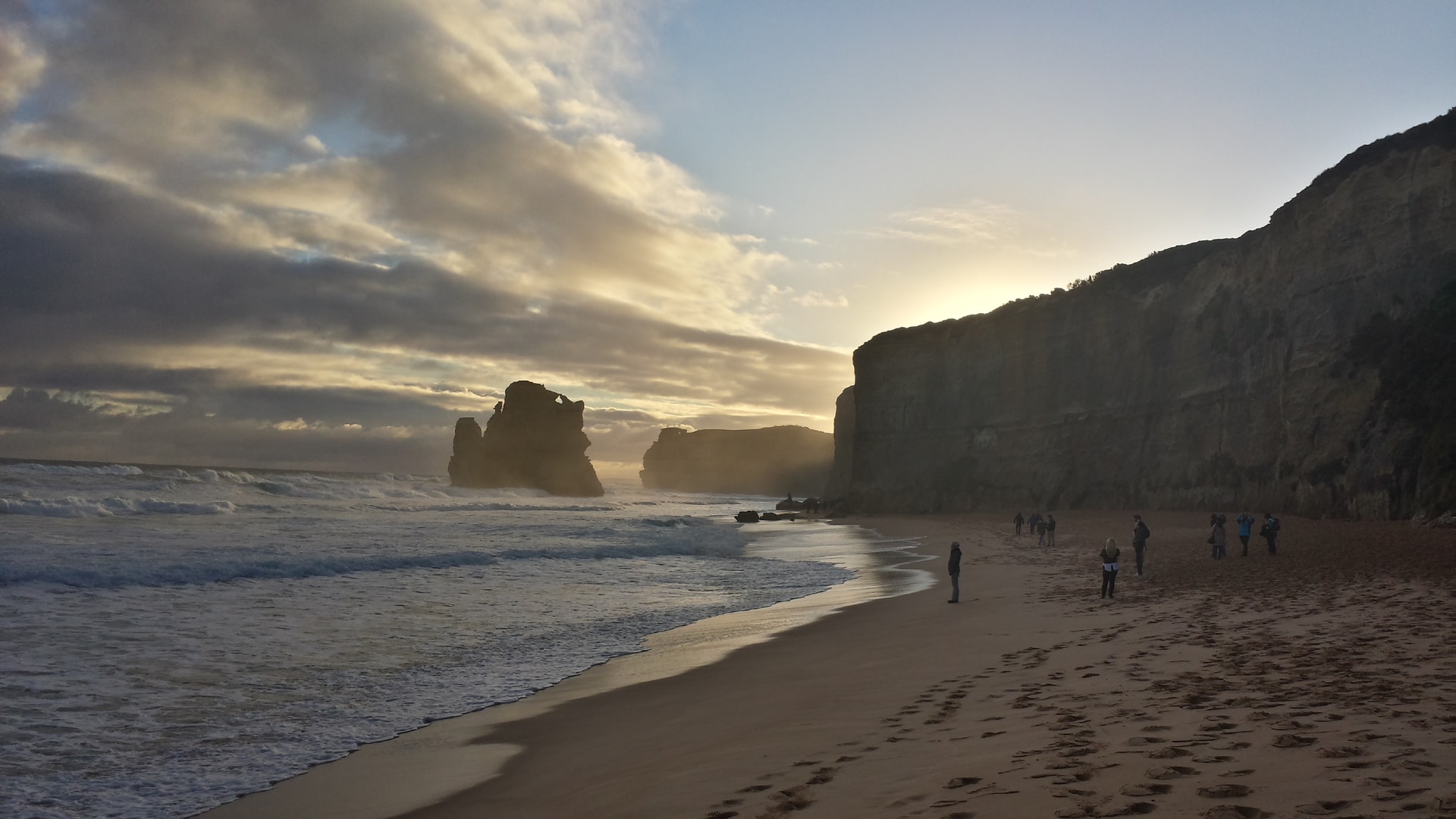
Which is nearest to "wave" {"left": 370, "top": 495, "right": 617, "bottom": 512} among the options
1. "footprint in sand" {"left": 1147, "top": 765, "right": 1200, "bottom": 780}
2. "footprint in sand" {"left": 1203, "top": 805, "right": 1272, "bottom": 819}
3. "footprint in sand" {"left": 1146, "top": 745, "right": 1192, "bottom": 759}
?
"footprint in sand" {"left": 1146, "top": 745, "right": 1192, "bottom": 759}

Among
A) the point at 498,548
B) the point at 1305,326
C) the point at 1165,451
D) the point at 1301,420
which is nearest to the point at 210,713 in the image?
the point at 498,548

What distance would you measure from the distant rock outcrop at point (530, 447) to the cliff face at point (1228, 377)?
56633mm

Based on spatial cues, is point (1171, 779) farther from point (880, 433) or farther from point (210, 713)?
point (880, 433)

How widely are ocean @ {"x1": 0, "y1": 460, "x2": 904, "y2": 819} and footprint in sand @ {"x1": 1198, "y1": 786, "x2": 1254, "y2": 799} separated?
22.9 feet

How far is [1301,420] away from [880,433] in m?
46.3

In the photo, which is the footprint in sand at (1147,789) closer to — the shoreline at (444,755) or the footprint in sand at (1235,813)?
the footprint in sand at (1235,813)

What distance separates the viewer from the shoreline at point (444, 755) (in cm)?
643

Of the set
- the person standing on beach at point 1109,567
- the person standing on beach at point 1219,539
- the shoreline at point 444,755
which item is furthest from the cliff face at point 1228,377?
the shoreline at point 444,755

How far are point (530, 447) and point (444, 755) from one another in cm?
11624

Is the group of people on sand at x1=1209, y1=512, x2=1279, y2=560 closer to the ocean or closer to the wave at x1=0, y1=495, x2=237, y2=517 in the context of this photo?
the ocean

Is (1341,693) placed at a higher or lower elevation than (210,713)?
higher

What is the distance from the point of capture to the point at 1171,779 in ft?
14.7

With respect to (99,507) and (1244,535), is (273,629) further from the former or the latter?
(99,507)

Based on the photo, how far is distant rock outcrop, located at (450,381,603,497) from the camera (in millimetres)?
120625
